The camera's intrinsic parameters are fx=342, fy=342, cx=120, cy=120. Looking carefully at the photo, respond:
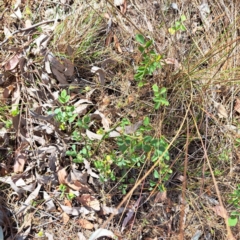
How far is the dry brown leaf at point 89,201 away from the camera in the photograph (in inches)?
69.4

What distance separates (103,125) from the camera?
177cm

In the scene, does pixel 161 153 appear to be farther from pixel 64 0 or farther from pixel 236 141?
pixel 64 0

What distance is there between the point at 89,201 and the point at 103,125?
0.40m

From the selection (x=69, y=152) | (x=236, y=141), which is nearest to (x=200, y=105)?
(x=236, y=141)

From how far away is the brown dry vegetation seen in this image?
1.75 m

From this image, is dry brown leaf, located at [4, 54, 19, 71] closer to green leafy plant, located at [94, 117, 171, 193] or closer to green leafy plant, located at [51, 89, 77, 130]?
green leafy plant, located at [51, 89, 77, 130]

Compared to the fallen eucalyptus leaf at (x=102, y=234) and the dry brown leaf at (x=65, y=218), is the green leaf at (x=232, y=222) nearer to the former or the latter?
the fallen eucalyptus leaf at (x=102, y=234)

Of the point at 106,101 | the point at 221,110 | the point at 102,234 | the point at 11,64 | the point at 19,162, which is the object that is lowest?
the point at 102,234

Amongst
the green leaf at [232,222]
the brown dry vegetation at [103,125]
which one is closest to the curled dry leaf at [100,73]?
the brown dry vegetation at [103,125]

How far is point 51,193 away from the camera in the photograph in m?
1.78

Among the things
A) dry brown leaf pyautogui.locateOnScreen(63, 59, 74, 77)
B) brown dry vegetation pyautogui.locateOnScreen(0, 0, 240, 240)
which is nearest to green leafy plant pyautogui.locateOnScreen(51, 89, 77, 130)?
brown dry vegetation pyautogui.locateOnScreen(0, 0, 240, 240)

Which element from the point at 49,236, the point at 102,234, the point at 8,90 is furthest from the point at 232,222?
the point at 8,90

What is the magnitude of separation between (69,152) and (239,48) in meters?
1.11

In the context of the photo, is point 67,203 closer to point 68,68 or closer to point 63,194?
point 63,194
